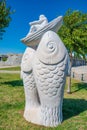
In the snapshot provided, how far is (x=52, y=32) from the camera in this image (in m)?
4.43

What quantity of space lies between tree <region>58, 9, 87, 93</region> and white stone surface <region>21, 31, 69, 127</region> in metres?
4.43

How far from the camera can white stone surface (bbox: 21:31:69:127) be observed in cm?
427

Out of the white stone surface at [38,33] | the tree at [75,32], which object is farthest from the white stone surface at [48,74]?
the tree at [75,32]

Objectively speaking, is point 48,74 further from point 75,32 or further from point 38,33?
point 75,32

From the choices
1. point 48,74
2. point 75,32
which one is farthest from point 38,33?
point 75,32

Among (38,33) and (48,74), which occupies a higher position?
(38,33)

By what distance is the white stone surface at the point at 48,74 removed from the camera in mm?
4266

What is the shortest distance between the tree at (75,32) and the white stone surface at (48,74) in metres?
4.43

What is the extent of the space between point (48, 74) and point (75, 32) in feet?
16.2

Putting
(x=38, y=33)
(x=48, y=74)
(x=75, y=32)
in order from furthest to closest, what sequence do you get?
(x=75, y=32) < (x=38, y=33) < (x=48, y=74)

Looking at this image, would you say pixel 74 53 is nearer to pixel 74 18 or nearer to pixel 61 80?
pixel 74 18

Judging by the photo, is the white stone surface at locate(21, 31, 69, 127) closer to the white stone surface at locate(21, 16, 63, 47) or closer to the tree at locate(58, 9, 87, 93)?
the white stone surface at locate(21, 16, 63, 47)

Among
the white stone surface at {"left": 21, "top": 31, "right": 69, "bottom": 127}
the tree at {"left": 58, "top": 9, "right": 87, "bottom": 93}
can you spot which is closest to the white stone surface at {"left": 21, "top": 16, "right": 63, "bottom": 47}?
the white stone surface at {"left": 21, "top": 31, "right": 69, "bottom": 127}

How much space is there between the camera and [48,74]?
14.1ft
